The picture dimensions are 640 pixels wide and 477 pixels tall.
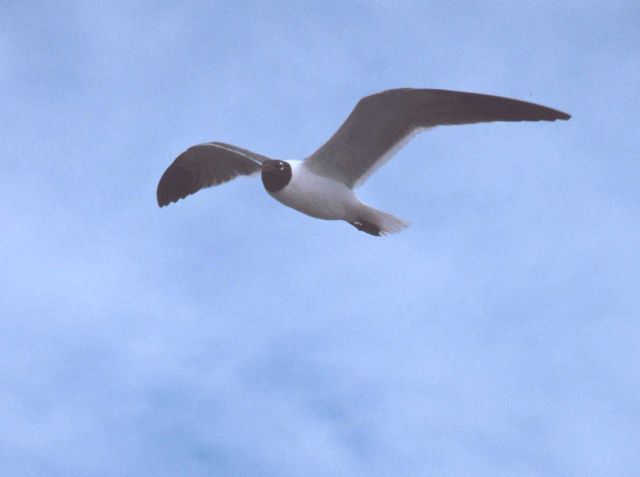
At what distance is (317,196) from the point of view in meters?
8.02

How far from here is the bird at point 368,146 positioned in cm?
750

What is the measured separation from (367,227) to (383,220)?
0.17m

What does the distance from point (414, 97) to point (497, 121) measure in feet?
2.20

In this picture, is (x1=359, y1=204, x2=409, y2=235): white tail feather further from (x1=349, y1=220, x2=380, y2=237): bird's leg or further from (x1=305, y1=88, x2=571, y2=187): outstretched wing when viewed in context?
(x1=305, y1=88, x2=571, y2=187): outstretched wing

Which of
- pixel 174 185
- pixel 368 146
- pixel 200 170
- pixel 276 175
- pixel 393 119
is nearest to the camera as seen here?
pixel 393 119

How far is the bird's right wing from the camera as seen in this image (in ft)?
31.1

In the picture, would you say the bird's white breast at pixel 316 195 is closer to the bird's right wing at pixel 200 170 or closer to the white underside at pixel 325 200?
the white underside at pixel 325 200

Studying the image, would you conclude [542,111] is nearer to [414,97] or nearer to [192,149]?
[414,97]

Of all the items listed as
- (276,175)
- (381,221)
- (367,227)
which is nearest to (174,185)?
(276,175)

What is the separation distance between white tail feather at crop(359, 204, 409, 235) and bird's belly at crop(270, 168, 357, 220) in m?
0.13

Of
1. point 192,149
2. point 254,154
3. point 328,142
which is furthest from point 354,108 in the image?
point 192,149

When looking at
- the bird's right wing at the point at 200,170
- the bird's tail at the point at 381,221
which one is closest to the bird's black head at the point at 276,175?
the bird's tail at the point at 381,221

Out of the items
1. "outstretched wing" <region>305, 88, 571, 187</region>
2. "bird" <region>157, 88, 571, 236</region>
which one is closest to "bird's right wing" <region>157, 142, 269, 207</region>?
"bird" <region>157, 88, 571, 236</region>

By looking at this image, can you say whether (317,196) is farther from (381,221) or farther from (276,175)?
(381,221)
